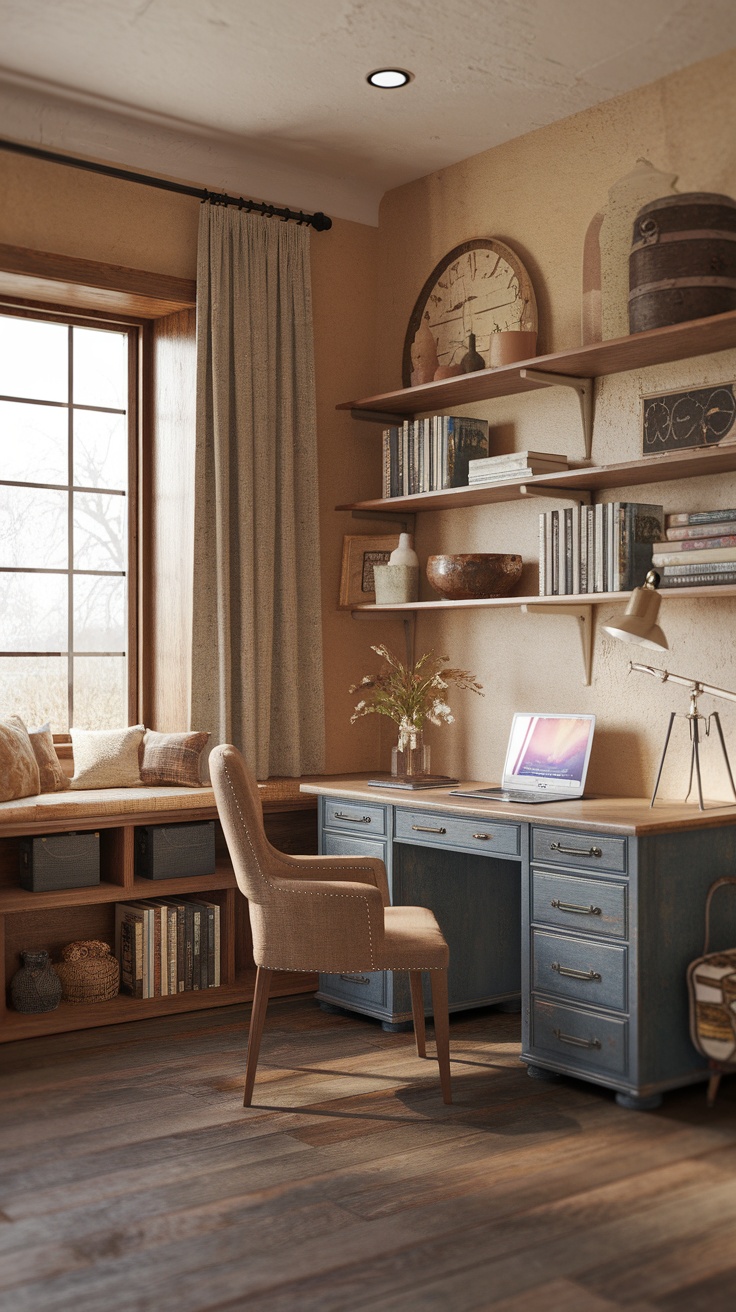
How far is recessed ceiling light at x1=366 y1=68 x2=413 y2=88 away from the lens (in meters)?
3.88

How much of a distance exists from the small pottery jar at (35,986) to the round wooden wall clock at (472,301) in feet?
8.19

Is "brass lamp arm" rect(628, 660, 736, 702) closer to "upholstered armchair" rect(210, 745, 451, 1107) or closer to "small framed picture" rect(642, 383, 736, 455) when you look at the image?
"small framed picture" rect(642, 383, 736, 455)

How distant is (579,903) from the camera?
131 inches

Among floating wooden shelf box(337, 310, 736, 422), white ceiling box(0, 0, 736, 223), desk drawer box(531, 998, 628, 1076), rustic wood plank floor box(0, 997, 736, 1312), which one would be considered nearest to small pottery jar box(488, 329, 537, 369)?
floating wooden shelf box(337, 310, 736, 422)

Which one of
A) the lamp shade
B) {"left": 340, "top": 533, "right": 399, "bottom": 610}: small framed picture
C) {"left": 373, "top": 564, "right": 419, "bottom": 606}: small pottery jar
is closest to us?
the lamp shade

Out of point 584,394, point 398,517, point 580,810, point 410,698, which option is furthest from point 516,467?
point 580,810

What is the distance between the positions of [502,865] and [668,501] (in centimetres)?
132

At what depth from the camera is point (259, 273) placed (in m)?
4.53

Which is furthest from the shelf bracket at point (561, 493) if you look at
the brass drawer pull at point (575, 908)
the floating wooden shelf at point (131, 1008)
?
the floating wooden shelf at point (131, 1008)

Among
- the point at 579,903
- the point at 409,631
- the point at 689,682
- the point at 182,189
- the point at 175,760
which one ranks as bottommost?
the point at 579,903

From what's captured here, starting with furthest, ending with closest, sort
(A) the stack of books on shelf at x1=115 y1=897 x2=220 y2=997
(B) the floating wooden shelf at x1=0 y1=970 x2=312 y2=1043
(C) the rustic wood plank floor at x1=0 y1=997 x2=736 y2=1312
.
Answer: (A) the stack of books on shelf at x1=115 y1=897 x2=220 y2=997, (B) the floating wooden shelf at x1=0 y1=970 x2=312 y2=1043, (C) the rustic wood plank floor at x1=0 y1=997 x2=736 y2=1312

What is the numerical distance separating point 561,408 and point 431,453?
1.58 ft

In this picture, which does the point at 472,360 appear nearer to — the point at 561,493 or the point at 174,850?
the point at 561,493

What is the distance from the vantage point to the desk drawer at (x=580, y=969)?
3225 millimetres
